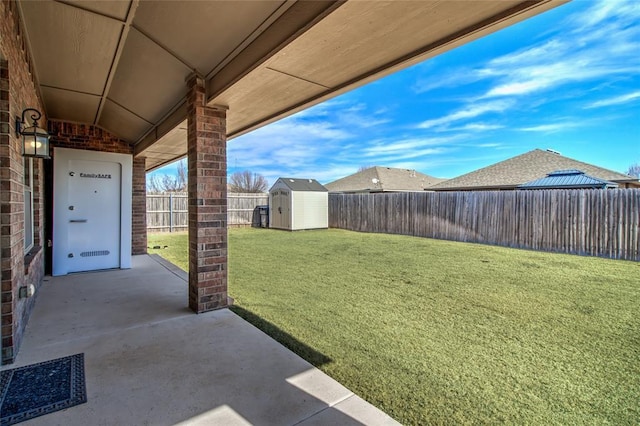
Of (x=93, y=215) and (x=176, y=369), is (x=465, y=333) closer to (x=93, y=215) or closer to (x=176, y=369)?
(x=176, y=369)

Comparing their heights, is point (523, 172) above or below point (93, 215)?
above

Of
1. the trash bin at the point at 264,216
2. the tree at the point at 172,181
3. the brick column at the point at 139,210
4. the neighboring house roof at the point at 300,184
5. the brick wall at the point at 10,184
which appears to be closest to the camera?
the brick wall at the point at 10,184

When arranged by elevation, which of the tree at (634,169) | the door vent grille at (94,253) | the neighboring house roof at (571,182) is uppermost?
the tree at (634,169)

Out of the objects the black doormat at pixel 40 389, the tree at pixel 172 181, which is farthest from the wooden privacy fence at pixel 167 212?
the tree at pixel 172 181

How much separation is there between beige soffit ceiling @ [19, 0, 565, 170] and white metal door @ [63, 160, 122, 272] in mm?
1833

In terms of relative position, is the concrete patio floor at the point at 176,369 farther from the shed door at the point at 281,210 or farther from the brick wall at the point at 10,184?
the shed door at the point at 281,210

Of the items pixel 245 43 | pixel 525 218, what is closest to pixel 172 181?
pixel 525 218

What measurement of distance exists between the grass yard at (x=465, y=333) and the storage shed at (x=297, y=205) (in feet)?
27.8

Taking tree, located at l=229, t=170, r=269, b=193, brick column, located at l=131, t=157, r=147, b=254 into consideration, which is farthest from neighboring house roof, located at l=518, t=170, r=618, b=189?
tree, located at l=229, t=170, r=269, b=193

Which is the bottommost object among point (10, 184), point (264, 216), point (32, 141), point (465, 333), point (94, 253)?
point (465, 333)

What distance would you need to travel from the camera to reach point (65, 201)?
5273mm

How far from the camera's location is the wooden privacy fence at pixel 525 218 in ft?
25.6

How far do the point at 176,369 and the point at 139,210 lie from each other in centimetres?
627

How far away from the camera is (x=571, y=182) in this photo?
11.2 metres
